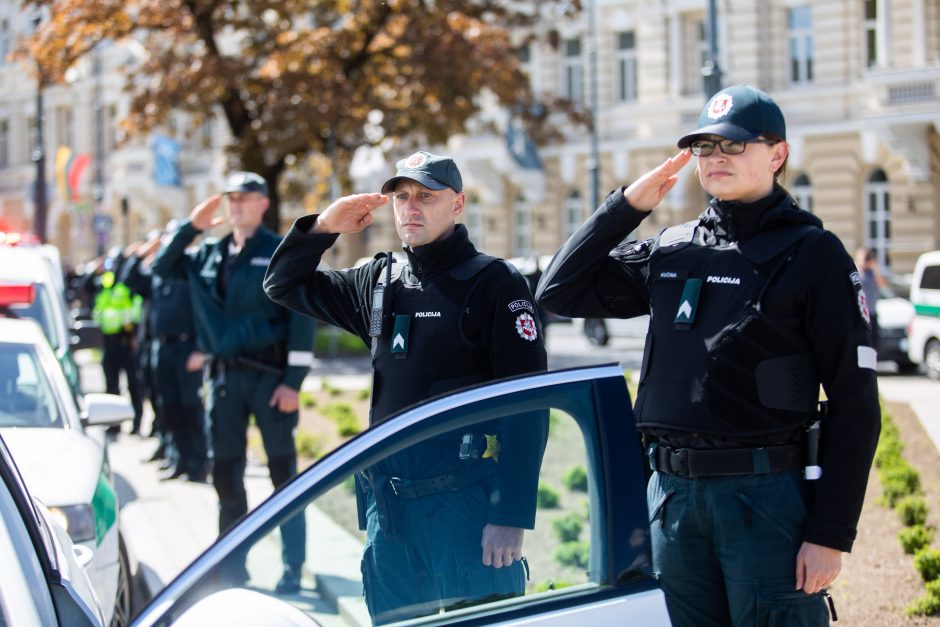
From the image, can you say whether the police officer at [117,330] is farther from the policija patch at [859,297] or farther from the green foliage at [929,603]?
the policija patch at [859,297]

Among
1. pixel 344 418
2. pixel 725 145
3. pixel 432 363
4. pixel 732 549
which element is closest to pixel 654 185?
pixel 725 145

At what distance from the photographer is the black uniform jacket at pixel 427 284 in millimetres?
3557

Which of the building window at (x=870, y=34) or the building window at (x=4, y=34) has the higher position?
the building window at (x=4, y=34)

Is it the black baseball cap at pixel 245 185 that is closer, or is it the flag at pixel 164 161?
the black baseball cap at pixel 245 185

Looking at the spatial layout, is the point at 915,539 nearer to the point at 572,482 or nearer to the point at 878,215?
the point at 572,482

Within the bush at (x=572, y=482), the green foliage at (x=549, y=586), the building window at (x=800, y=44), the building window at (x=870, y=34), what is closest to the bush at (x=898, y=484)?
the bush at (x=572, y=482)

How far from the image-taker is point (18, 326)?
6250 mm

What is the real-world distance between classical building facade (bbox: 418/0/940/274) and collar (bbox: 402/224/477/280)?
20.5 metres

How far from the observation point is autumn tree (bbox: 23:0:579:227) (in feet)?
68.5

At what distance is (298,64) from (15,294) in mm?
14177

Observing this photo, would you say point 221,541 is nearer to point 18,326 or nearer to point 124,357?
point 18,326

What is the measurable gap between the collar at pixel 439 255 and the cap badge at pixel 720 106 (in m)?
0.88

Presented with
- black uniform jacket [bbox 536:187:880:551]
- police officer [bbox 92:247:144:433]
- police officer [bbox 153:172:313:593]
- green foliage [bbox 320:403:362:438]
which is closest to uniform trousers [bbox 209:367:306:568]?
police officer [bbox 153:172:313:593]

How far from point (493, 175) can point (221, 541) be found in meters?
36.4
